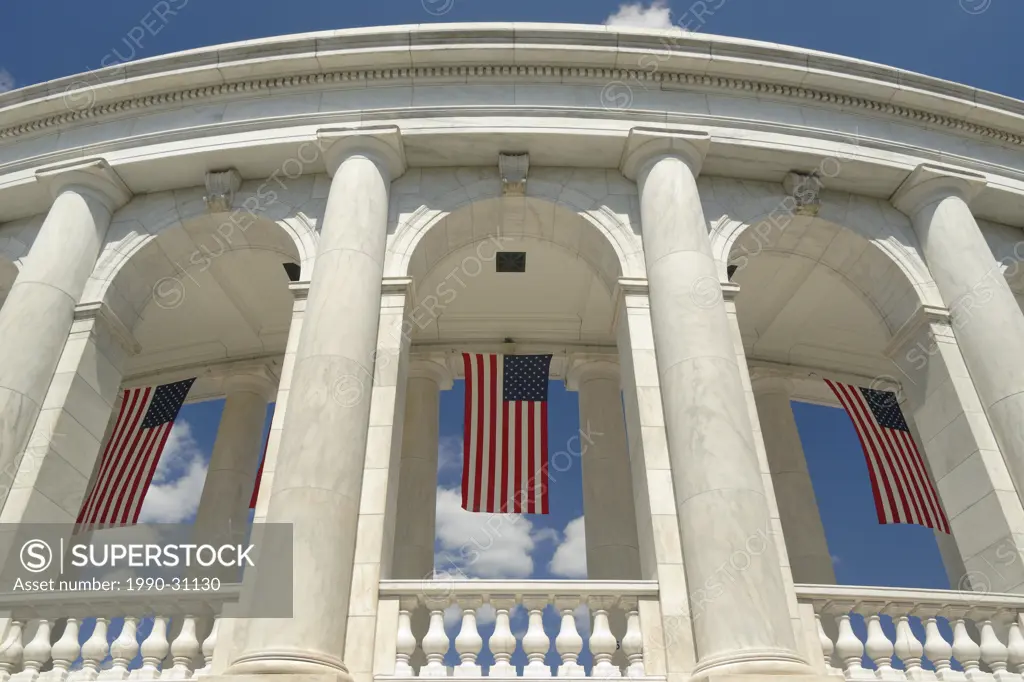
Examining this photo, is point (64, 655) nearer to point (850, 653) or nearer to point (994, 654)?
point (850, 653)

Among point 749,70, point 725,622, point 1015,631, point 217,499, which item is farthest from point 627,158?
point 217,499

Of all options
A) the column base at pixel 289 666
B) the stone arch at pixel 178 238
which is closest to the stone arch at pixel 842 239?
the stone arch at pixel 178 238

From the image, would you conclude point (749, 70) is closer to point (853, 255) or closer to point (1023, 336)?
point (853, 255)

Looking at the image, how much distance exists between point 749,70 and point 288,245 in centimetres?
1470

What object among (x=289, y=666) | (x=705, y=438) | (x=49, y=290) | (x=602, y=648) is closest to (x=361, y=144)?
(x=49, y=290)

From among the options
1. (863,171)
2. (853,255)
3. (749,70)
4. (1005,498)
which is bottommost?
(1005,498)

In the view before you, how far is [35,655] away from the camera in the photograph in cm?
1434

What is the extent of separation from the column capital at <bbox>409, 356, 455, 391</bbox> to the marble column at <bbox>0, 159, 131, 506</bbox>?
36.5 feet

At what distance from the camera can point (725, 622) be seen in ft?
45.8

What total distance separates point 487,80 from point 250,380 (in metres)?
15.4

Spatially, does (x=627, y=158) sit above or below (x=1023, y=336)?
above

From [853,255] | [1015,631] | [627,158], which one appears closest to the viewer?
[1015,631]

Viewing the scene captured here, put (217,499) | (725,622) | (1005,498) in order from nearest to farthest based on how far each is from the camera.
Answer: (725,622)
(1005,498)
(217,499)

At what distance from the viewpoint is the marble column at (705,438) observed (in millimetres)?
13922
